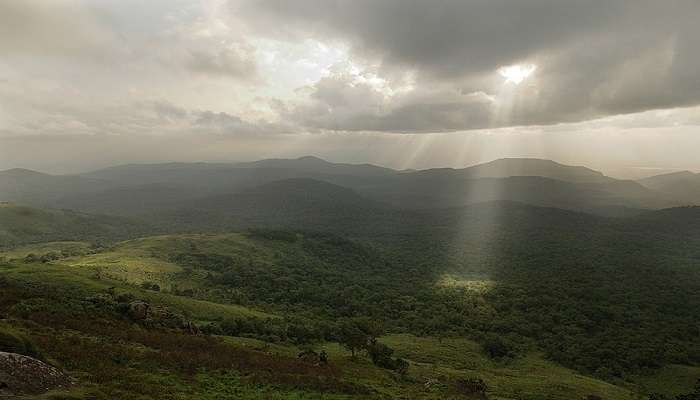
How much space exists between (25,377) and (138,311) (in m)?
32.8

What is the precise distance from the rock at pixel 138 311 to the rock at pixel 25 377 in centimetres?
2877

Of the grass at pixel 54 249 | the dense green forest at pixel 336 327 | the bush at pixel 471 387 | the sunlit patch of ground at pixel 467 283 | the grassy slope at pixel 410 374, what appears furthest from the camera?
the grass at pixel 54 249

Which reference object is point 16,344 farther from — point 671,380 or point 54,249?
point 54,249

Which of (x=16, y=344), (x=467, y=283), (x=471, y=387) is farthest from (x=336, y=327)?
(x=467, y=283)

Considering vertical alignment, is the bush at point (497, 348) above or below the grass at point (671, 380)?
above

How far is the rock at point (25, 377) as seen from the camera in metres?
22.0

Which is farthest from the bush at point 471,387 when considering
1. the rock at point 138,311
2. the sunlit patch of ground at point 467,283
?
the sunlit patch of ground at point 467,283

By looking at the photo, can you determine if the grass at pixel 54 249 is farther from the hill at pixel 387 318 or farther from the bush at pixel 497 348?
the bush at pixel 497 348

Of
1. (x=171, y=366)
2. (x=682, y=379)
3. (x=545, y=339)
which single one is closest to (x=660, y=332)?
(x=682, y=379)

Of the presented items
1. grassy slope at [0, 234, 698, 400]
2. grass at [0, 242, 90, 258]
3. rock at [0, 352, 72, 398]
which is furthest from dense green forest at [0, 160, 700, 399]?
grass at [0, 242, 90, 258]

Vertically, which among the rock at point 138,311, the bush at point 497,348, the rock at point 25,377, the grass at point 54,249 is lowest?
the bush at point 497,348

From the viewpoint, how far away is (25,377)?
76.0ft

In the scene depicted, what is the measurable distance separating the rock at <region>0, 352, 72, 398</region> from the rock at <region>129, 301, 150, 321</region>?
2877 centimetres

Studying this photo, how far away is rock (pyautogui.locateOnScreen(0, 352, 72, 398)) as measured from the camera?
72.2ft
